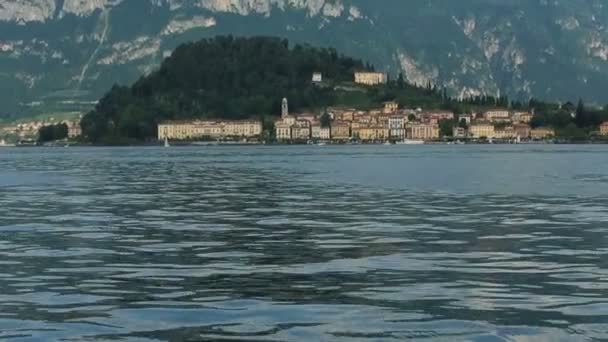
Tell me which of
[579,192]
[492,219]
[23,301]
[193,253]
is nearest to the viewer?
[23,301]

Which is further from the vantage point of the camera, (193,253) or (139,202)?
(139,202)

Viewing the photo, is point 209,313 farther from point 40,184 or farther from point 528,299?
point 40,184

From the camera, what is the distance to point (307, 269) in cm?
2400

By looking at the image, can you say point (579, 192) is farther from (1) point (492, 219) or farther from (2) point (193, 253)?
(2) point (193, 253)

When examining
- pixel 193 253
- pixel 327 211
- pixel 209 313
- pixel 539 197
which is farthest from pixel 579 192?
pixel 209 313

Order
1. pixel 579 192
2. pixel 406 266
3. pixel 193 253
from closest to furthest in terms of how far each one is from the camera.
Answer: pixel 406 266 < pixel 193 253 < pixel 579 192

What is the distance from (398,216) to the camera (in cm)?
3888

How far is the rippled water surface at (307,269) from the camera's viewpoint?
1747 cm

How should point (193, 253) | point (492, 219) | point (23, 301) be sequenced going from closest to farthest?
point (23, 301), point (193, 253), point (492, 219)

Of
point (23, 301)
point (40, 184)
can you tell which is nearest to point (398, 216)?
point (23, 301)

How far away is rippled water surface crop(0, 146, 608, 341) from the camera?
688 inches

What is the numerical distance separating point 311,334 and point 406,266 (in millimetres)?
7821

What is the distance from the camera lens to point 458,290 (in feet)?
68.1

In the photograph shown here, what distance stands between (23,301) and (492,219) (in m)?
20.4
